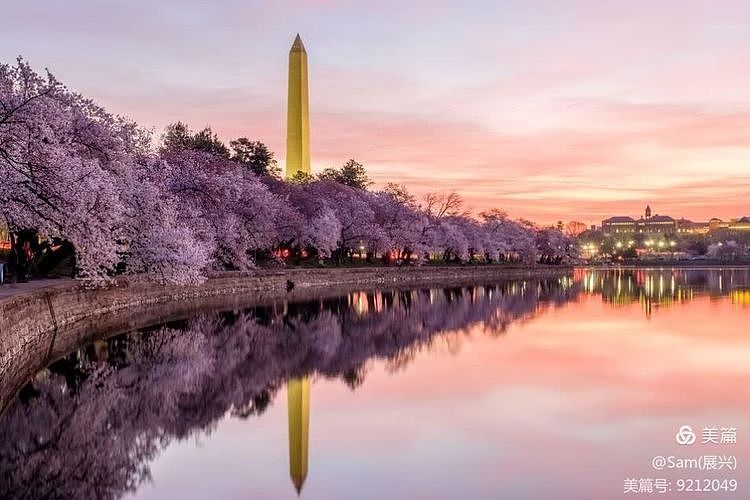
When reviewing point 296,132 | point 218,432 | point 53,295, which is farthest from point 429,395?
point 296,132

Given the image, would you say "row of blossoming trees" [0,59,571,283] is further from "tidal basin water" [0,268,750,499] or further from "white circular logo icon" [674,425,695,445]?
"white circular logo icon" [674,425,695,445]

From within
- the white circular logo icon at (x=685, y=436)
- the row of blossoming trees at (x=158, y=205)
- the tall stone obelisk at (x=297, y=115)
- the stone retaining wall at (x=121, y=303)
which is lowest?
the white circular logo icon at (x=685, y=436)

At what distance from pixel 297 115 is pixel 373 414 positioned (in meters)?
78.5

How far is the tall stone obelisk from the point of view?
92.1 m

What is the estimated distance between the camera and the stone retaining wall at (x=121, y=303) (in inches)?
842

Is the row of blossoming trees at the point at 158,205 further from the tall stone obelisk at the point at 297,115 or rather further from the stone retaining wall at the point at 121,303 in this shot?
the tall stone obelisk at the point at 297,115

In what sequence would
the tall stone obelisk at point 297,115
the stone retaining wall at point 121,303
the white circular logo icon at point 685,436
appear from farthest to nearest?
1. the tall stone obelisk at point 297,115
2. the stone retaining wall at point 121,303
3. the white circular logo icon at point 685,436

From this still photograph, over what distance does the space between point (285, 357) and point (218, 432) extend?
1069 cm

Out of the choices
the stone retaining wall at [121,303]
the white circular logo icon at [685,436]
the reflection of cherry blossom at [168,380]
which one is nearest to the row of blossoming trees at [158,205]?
the stone retaining wall at [121,303]

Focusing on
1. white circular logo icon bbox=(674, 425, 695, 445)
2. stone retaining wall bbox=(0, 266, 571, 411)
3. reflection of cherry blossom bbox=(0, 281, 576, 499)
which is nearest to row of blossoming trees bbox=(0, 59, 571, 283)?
stone retaining wall bbox=(0, 266, 571, 411)

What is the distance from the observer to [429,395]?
65.8ft

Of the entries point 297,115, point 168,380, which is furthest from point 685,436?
point 297,115

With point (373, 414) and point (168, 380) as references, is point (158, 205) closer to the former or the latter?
point (168, 380)

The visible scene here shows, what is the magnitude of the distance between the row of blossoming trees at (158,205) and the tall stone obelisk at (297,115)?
4.26 metres
